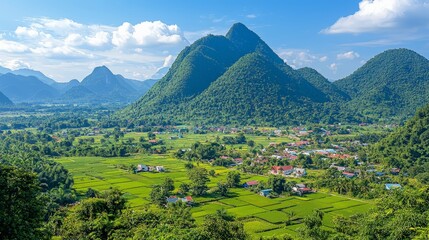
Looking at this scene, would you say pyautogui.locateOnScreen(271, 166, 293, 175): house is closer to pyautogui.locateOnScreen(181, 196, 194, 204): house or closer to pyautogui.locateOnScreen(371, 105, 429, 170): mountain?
pyautogui.locateOnScreen(371, 105, 429, 170): mountain

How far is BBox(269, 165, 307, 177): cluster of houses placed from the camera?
50062mm

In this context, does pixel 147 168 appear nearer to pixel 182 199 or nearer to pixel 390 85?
pixel 182 199

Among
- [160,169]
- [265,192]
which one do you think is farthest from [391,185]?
[160,169]

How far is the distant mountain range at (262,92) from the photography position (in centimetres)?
11638

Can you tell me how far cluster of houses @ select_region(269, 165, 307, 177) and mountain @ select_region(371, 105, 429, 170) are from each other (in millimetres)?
13499

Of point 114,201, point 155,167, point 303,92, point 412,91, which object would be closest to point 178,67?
point 303,92

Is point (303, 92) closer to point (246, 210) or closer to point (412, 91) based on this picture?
point (412, 91)

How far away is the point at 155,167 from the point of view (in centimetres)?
5244

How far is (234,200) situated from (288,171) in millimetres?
15781

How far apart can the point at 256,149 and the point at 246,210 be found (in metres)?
34.9

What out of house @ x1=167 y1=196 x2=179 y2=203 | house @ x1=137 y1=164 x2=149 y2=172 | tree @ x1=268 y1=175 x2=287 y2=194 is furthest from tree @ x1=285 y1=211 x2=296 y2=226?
house @ x1=137 y1=164 x2=149 y2=172

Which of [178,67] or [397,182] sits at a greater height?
[178,67]

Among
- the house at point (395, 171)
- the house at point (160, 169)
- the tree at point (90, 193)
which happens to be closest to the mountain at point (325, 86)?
the house at point (395, 171)

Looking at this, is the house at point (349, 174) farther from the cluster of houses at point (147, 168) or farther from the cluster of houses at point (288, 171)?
the cluster of houses at point (147, 168)
